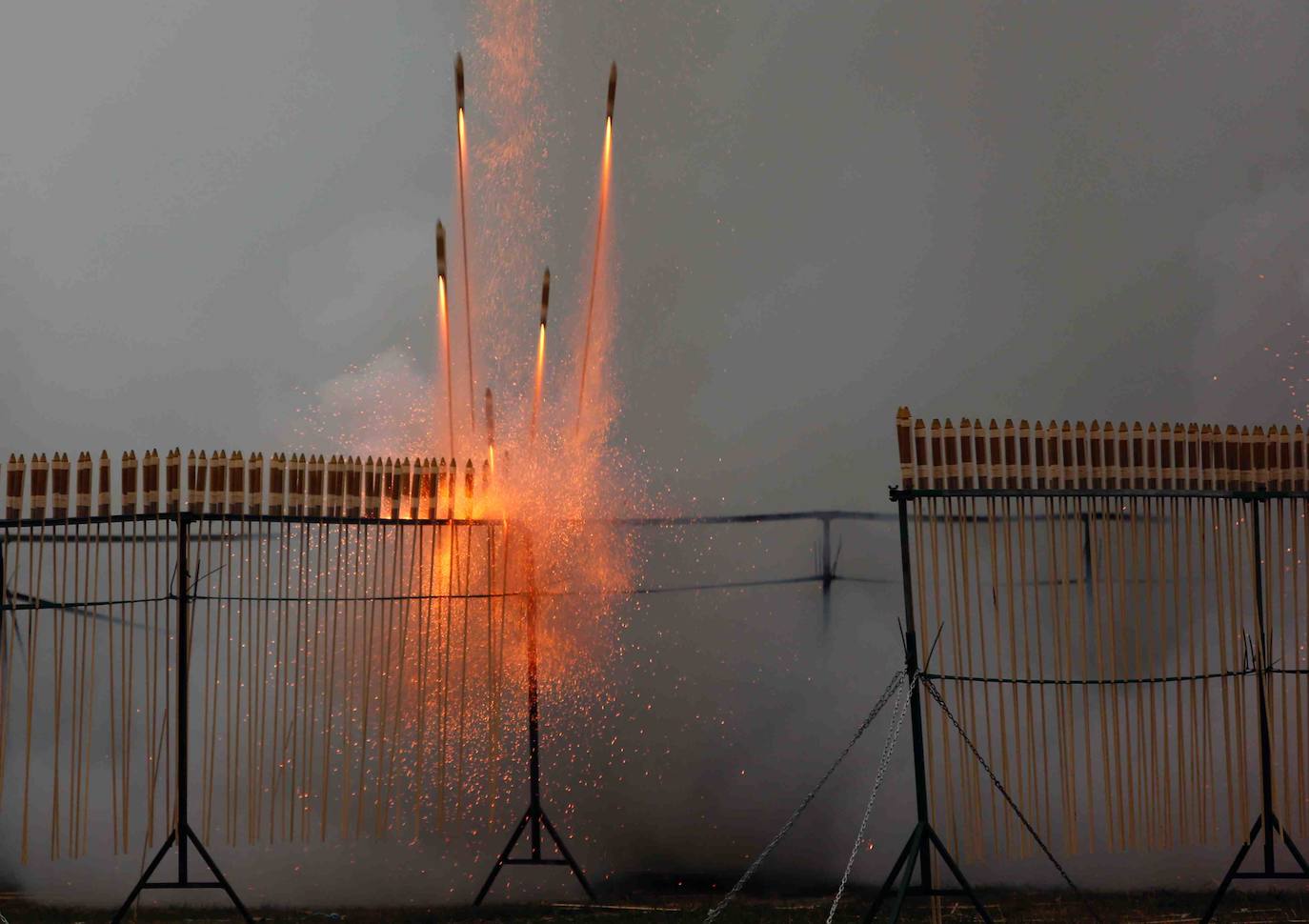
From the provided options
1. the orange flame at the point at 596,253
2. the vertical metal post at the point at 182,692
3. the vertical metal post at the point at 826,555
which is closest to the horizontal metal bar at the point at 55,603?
the vertical metal post at the point at 182,692

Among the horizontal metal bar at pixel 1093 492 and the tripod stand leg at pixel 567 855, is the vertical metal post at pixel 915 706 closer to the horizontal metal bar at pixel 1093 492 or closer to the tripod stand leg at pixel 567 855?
the horizontal metal bar at pixel 1093 492

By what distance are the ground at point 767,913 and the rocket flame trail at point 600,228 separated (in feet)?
9.35

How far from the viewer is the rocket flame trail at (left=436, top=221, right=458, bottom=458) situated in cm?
857

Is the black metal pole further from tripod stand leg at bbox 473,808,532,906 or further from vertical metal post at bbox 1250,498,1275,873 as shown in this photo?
vertical metal post at bbox 1250,498,1275,873

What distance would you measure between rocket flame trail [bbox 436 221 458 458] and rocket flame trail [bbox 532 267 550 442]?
500mm

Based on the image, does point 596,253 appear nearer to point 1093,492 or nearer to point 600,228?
point 600,228

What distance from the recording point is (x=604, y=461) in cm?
876

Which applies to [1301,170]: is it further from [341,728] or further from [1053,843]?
[341,728]

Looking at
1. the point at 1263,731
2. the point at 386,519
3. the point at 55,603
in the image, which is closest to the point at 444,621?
the point at 386,519

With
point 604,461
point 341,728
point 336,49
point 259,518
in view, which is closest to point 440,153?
point 336,49

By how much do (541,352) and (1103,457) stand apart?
345 cm

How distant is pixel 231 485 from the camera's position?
23.7 ft

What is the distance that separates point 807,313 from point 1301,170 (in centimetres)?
318

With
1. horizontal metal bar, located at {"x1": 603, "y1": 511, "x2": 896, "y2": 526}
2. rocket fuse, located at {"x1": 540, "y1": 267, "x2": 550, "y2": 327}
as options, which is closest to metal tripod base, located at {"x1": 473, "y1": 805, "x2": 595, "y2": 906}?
horizontal metal bar, located at {"x1": 603, "y1": 511, "x2": 896, "y2": 526}
